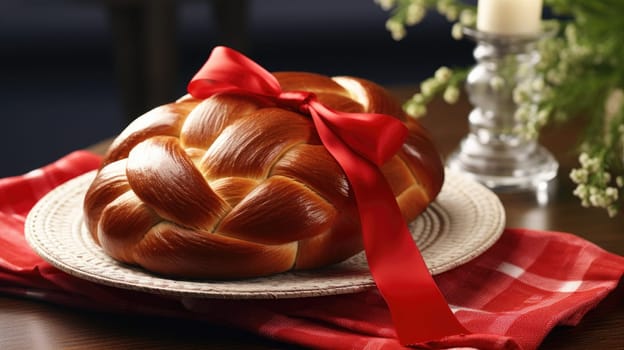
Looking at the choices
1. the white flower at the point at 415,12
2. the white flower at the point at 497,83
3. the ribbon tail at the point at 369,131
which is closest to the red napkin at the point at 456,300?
the ribbon tail at the point at 369,131

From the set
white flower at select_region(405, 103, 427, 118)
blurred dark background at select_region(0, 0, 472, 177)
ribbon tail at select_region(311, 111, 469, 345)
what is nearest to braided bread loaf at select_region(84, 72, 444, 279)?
ribbon tail at select_region(311, 111, 469, 345)

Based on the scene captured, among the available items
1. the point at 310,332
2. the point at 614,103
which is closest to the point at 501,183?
the point at 614,103

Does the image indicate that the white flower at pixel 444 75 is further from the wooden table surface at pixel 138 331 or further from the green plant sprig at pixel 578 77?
the wooden table surface at pixel 138 331

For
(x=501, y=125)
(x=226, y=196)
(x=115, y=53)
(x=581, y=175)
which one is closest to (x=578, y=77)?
(x=501, y=125)

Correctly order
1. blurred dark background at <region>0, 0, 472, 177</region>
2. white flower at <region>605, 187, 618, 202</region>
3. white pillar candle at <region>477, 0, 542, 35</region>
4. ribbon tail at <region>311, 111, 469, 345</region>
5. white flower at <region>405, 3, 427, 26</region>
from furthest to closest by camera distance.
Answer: blurred dark background at <region>0, 0, 472, 177</region> < white flower at <region>405, 3, 427, 26</region> < white pillar candle at <region>477, 0, 542, 35</region> < white flower at <region>605, 187, 618, 202</region> < ribbon tail at <region>311, 111, 469, 345</region>

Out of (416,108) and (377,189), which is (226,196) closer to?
(377,189)

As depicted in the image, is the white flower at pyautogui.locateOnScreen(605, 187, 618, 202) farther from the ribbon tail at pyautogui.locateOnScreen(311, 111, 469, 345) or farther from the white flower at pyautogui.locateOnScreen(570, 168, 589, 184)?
the ribbon tail at pyautogui.locateOnScreen(311, 111, 469, 345)

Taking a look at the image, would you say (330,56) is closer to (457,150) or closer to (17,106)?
(17,106)
